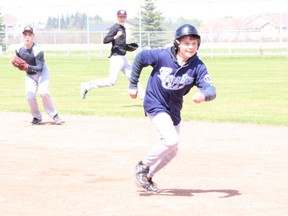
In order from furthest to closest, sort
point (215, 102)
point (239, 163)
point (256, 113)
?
point (215, 102)
point (256, 113)
point (239, 163)

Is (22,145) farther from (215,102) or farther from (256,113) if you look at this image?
(215,102)

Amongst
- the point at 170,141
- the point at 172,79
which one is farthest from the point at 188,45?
the point at 170,141

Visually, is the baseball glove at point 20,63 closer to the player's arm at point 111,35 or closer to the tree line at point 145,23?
the player's arm at point 111,35

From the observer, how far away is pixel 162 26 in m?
52.4

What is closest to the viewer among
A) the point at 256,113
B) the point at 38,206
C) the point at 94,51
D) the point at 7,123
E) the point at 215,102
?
the point at 38,206

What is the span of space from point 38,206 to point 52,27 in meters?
46.1

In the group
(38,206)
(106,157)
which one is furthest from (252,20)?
(38,206)

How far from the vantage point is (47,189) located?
776cm

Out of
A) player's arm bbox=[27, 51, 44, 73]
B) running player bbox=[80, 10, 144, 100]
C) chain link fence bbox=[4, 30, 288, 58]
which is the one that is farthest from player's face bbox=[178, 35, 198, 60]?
chain link fence bbox=[4, 30, 288, 58]

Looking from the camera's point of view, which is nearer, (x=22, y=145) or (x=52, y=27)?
(x=22, y=145)

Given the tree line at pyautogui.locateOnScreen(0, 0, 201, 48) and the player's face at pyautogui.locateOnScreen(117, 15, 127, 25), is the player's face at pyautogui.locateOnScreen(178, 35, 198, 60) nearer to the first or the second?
the player's face at pyautogui.locateOnScreen(117, 15, 127, 25)

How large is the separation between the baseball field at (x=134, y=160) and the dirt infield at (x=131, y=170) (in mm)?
10

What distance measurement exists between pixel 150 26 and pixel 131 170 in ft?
139

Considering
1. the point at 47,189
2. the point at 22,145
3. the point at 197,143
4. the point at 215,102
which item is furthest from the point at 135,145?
the point at 215,102
